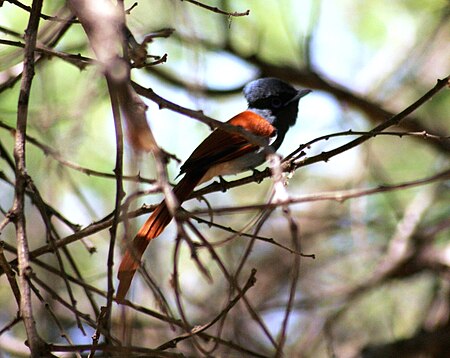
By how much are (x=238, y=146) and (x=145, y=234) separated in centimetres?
150

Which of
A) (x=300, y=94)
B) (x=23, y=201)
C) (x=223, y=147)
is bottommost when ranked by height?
(x=23, y=201)

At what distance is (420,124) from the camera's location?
4723 mm

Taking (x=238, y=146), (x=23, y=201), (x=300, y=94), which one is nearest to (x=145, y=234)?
(x=23, y=201)

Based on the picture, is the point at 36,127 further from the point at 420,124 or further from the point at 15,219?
the point at 420,124

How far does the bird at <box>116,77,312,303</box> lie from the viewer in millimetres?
2838

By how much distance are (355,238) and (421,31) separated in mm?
1899

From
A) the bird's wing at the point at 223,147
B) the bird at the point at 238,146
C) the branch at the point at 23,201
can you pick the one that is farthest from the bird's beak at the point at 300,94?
the branch at the point at 23,201

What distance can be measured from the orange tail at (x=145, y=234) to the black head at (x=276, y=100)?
1.24 meters

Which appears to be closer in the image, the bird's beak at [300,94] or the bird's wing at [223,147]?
the bird's wing at [223,147]

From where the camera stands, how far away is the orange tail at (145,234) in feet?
7.23

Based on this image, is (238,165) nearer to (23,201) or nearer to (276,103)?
(276,103)

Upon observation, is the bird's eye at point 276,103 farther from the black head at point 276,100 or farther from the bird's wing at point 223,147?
the bird's wing at point 223,147

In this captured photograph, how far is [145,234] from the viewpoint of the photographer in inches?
112

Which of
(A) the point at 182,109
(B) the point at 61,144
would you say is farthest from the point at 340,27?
(A) the point at 182,109
